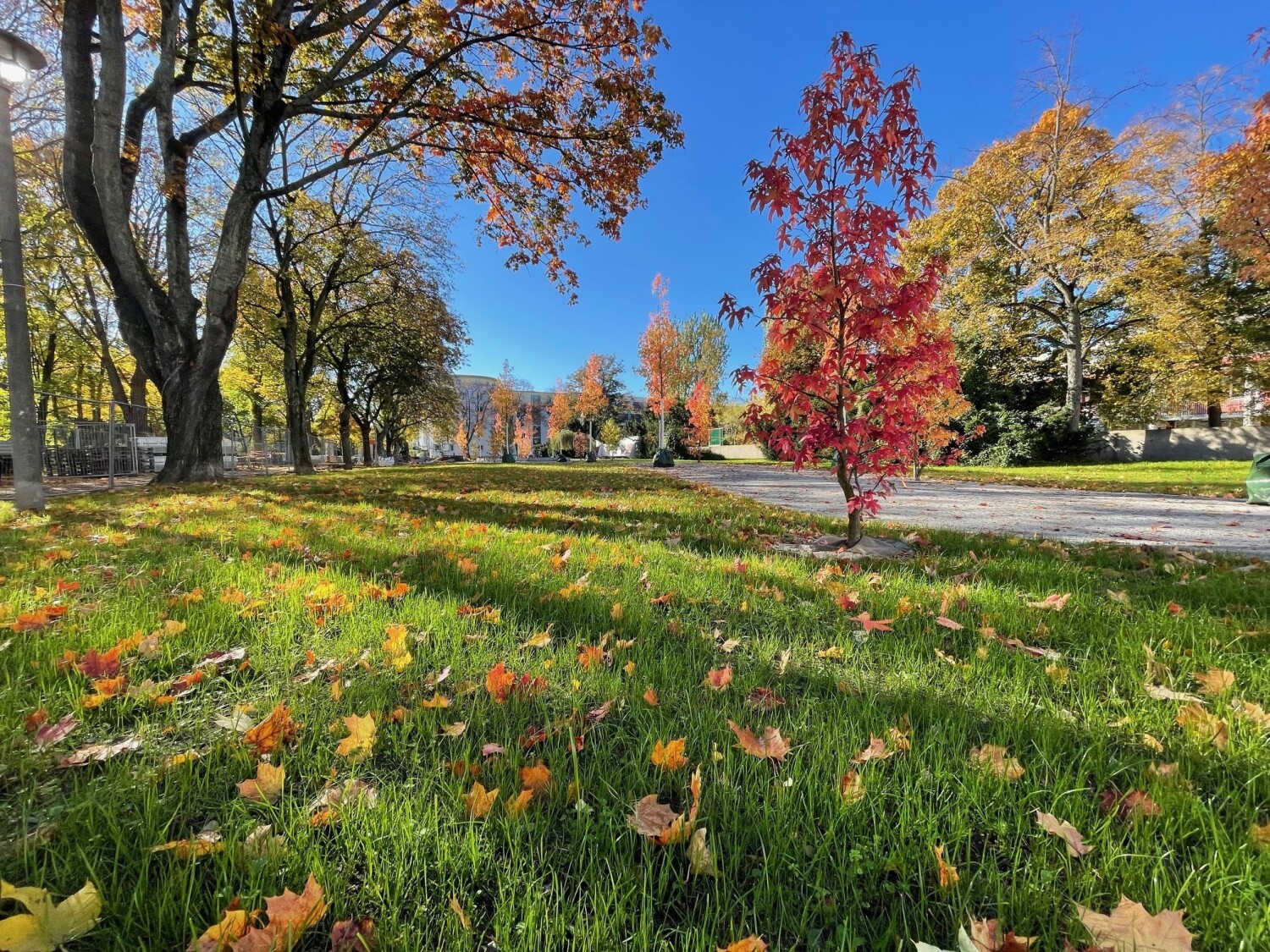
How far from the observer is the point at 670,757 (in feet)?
4.17

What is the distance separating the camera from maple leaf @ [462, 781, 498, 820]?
1.07m

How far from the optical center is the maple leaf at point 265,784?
1121 mm

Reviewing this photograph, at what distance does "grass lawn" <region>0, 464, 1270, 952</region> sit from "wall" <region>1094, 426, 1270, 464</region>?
27.1 metres

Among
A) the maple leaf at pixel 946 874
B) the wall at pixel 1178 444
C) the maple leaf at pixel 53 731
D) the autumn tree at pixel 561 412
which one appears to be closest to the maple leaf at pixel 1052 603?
the maple leaf at pixel 946 874

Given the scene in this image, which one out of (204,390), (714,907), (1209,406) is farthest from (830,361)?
(1209,406)

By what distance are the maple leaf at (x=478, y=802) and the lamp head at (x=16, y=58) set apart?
28.2 feet

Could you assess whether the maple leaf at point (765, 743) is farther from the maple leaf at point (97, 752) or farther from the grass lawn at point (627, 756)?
the maple leaf at point (97, 752)

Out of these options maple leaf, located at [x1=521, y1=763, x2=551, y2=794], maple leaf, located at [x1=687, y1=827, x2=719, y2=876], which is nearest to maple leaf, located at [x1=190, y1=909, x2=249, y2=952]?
maple leaf, located at [x1=521, y1=763, x2=551, y2=794]

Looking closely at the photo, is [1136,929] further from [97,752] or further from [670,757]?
[97,752]

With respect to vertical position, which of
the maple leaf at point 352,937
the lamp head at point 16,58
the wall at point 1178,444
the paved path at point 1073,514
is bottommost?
the paved path at point 1073,514

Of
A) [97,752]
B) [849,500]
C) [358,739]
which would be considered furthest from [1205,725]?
[97,752]

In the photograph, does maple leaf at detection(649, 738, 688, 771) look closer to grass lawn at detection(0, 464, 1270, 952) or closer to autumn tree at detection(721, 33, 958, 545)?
grass lawn at detection(0, 464, 1270, 952)

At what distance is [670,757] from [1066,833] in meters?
0.85

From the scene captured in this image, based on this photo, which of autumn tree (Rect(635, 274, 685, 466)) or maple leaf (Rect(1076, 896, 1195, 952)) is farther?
autumn tree (Rect(635, 274, 685, 466))
